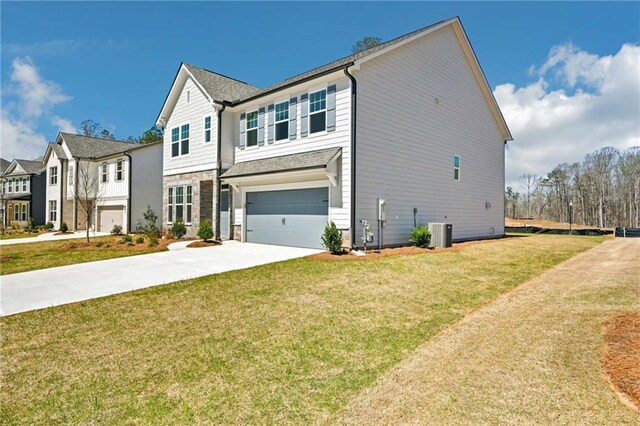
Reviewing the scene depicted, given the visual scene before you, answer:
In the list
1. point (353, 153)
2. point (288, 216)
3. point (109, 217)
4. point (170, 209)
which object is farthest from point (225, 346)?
point (109, 217)

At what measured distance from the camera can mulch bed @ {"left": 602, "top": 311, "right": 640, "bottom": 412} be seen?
128 inches

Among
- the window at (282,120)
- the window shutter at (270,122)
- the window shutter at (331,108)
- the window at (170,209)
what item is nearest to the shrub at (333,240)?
the window shutter at (331,108)

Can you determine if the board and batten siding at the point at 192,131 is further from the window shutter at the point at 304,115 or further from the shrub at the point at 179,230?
the window shutter at the point at 304,115

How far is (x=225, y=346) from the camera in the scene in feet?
15.0

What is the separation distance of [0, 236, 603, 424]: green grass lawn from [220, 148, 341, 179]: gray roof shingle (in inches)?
Answer: 207

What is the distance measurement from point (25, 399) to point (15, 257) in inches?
481

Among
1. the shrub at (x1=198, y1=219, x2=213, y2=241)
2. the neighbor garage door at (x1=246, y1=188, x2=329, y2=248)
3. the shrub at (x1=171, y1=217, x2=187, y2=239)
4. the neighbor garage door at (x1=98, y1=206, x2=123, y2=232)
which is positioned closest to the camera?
the neighbor garage door at (x1=246, y1=188, x2=329, y2=248)

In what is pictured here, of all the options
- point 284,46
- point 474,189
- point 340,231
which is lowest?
point 340,231

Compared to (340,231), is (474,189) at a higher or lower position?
higher

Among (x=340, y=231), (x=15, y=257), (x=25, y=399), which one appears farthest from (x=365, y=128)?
(x=15, y=257)

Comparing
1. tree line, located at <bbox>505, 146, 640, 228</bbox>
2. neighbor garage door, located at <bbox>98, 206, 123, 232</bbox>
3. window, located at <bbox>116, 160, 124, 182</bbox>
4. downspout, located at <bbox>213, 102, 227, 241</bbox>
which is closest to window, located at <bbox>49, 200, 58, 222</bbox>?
neighbor garage door, located at <bbox>98, 206, 123, 232</bbox>

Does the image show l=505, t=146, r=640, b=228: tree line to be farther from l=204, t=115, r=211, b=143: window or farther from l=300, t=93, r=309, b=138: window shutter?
l=204, t=115, r=211, b=143: window

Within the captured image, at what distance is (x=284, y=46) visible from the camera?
59.5 feet

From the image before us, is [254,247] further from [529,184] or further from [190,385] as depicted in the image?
[529,184]
